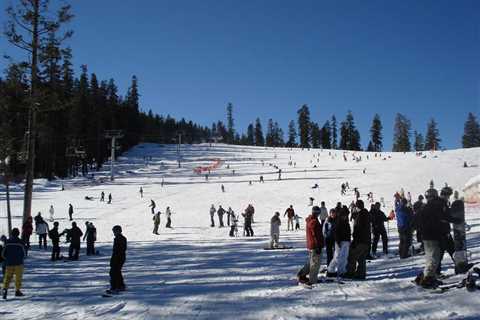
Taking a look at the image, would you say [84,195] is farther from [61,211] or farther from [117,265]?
[117,265]

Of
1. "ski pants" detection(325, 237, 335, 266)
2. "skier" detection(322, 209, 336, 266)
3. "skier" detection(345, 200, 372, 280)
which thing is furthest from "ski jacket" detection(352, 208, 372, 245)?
"ski pants" detection(325, 237, 335, 266)

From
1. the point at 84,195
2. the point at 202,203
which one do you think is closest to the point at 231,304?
the point at 202,203

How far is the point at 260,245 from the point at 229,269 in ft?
20.9

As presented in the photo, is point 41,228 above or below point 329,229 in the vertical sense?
below

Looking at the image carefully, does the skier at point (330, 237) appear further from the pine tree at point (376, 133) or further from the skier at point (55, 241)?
the pine tree at point (376, 133)

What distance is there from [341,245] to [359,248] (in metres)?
0.42

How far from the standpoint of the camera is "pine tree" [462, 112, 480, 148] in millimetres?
114281

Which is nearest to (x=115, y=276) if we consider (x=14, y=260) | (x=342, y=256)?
(x=14, y=260)

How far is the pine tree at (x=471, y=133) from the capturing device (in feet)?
375

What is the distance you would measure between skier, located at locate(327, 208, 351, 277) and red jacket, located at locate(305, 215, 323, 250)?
81cm

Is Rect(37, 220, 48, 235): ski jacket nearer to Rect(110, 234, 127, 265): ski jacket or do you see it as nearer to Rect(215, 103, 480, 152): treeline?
Rect(110, 234, 127, 265): ski jacket

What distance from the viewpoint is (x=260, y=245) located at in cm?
1952

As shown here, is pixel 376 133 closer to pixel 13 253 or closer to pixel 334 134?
pixel 334 134

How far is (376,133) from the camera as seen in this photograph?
112812 millimetres
